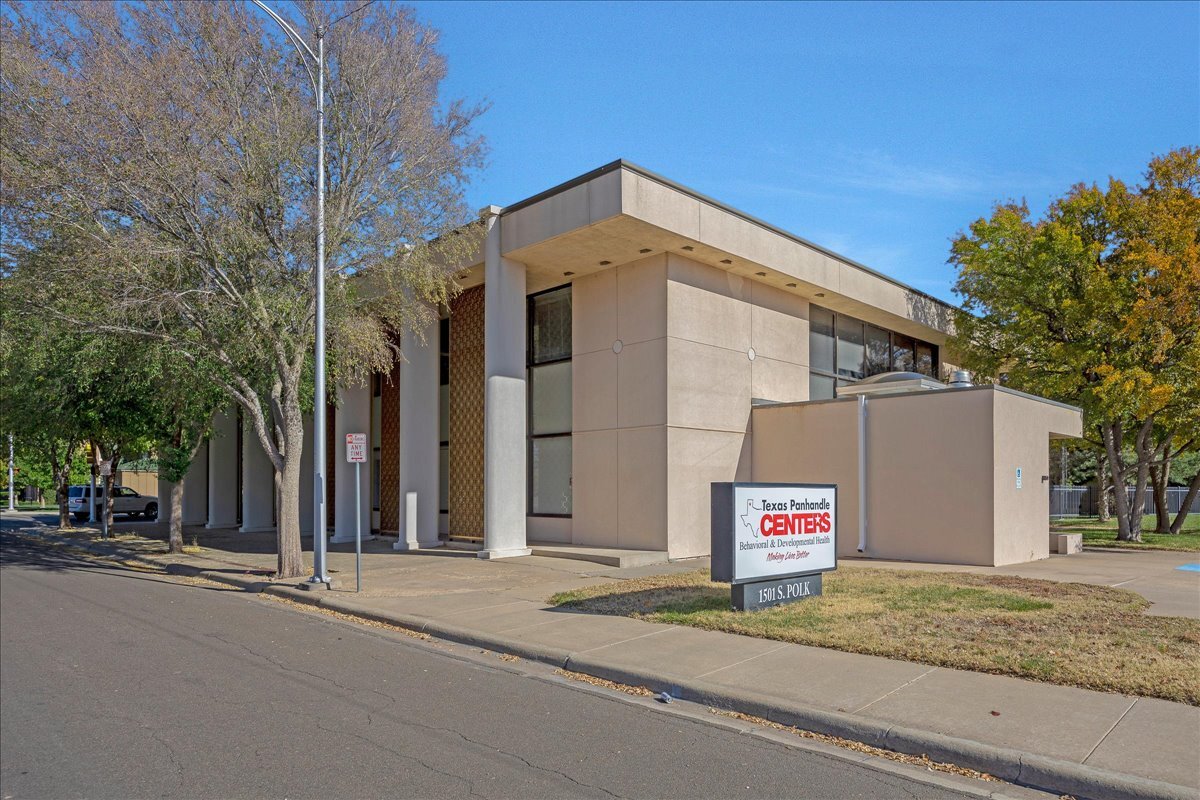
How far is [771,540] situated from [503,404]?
974cm

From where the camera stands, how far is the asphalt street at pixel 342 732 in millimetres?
5586

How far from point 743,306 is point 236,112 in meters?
12.0

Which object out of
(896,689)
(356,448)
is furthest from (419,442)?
(896,689)

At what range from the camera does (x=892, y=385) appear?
2125cm

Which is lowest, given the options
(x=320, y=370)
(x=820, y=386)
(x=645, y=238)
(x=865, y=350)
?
(x=320, y=370)

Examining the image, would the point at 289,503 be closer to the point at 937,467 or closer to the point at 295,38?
the point at 295,38

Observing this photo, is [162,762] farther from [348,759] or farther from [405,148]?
[405,148]

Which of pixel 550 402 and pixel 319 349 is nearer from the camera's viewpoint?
pixel 319 349

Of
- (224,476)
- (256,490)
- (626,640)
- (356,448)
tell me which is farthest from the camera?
(224,476)

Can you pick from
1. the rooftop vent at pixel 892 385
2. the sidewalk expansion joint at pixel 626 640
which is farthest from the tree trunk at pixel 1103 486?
the sidewalk expansion joint at pixel 626 640

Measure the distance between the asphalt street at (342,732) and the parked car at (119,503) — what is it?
3801 cm

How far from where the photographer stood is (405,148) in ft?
55.4

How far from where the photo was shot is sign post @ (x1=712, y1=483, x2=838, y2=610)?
10.8m

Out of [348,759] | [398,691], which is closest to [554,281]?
[398,691]
